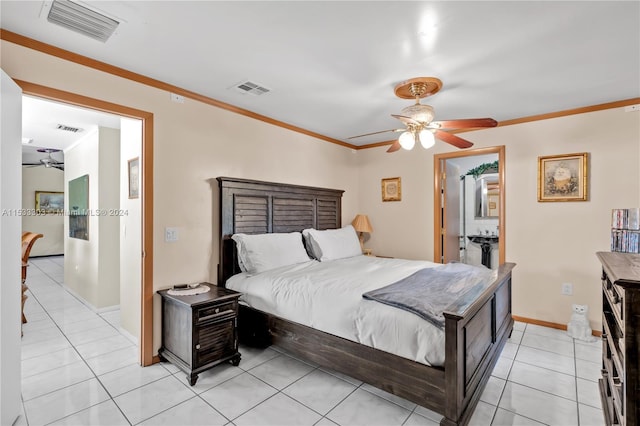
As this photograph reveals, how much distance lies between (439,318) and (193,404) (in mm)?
1750

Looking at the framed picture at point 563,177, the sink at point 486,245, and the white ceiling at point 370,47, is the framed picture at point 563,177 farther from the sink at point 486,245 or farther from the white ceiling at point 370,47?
the sink at point 486,245

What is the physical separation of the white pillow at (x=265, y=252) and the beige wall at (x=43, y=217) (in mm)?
8409

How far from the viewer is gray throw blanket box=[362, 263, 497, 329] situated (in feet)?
6.53

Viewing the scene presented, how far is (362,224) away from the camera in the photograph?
16.4ft

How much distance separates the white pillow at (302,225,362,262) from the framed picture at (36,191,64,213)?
862 centimetres

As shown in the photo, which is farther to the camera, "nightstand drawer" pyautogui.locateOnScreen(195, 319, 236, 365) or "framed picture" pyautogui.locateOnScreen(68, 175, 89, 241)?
"framed picture" pyautogui.locateOnScreen(68, 175, 89, 241)

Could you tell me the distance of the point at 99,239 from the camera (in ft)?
13.5

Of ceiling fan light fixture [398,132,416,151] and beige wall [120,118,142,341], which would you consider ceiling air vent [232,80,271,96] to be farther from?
ceiling fan light fixture [398,132,416,151]

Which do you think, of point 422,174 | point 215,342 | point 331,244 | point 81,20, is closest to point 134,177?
point 81,20

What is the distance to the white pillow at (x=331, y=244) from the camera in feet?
12.6

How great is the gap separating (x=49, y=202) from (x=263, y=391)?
9.59 metres

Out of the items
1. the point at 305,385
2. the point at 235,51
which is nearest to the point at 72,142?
the point at 235,51

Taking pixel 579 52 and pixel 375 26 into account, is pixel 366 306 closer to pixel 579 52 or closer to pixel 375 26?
pixel 375 26

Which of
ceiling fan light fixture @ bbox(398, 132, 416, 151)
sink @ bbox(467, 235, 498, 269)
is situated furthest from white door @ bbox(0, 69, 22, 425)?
sink @ bbox(467, 235, 498, 269)
